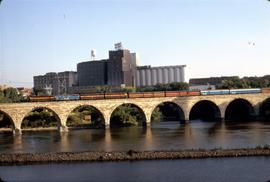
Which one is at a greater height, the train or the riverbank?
the train

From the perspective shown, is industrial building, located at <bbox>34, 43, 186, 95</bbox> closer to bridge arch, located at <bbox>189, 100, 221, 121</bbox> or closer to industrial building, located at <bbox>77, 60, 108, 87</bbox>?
industrial building, located at <bbox>77, 60, 108, 87</bbox>

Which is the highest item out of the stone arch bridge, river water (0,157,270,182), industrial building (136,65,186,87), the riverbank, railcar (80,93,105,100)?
industrial building (136,65,186,87)

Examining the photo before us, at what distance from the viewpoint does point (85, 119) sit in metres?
71.1

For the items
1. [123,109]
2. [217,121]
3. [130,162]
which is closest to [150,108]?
[123,109]

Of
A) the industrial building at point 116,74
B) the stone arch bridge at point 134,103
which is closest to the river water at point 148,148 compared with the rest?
the stone arch bridge at point 134,103

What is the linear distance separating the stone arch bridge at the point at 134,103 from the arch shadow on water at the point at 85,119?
2.60m

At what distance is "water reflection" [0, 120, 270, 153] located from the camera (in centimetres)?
4253

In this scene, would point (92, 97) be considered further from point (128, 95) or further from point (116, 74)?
point (116, 74)

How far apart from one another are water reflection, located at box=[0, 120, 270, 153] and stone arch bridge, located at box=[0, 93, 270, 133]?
240 centimetres

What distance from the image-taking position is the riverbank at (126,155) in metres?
36.3

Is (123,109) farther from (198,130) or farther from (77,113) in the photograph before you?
(198,130)

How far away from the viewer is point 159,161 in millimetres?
35406

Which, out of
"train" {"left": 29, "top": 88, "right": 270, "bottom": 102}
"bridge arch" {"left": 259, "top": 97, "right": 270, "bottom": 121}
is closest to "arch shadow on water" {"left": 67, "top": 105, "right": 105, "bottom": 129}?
"train" {"left": 29, "top": 88, "right": 270, "bottom": 102}

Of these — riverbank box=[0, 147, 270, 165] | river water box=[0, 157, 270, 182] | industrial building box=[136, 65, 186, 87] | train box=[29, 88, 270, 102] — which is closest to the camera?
river water box=[0, 157, 270, 182]
